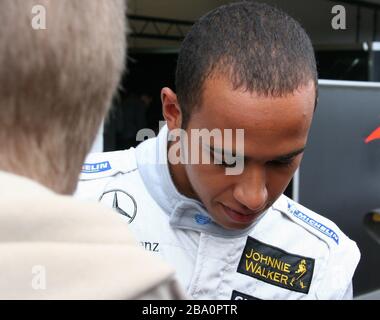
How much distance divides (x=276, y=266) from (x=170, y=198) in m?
0.24

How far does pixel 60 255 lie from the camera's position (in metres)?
0.43

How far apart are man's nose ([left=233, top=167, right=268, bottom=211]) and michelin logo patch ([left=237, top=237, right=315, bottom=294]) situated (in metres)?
0.17

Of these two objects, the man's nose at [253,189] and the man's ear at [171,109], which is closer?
the man's nose at [253,189]

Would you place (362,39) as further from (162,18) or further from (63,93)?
(63,93)

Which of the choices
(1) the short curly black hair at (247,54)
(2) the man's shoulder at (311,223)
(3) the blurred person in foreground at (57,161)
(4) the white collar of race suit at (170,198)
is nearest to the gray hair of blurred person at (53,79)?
(3) the blurred person in foreground at (57,161)

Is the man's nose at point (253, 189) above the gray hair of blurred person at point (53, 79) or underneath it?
underneath

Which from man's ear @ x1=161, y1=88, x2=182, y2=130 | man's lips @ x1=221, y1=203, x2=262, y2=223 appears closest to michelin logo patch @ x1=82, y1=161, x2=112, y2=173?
man's ear @ x1=161, y1=88, x2=182, y2=130

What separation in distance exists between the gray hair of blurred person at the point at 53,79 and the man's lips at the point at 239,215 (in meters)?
0.43

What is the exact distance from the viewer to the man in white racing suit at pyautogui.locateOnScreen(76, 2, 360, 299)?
0.82 m

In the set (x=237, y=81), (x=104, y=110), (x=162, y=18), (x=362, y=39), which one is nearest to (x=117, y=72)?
(x=104, y=110)

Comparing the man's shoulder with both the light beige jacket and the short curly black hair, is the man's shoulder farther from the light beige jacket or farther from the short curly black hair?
the light beige jacket

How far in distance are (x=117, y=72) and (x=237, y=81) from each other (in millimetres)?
331

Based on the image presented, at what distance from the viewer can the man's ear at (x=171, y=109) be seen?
3.08ft

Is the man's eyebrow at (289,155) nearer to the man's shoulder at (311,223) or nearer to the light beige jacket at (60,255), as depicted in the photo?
the man's shoulder at (311,223)
